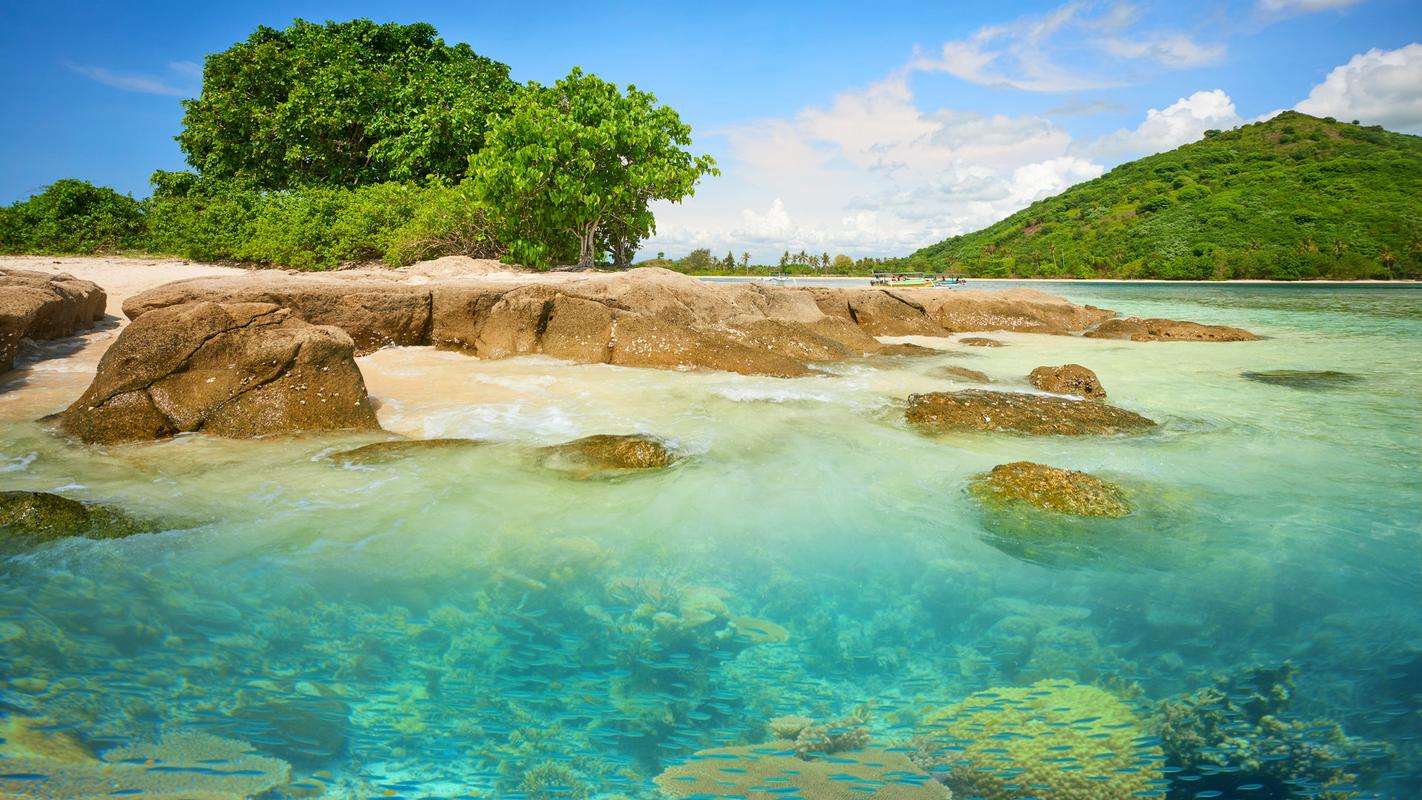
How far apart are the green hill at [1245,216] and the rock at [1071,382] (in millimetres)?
63707

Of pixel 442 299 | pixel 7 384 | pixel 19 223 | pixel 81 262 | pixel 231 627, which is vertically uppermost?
pixel 19 223

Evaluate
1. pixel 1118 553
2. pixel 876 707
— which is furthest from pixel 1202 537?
pixel 876 707

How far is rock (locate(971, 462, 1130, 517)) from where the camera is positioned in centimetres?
449

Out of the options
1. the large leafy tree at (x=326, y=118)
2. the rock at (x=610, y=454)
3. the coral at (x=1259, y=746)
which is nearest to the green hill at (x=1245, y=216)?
the large leafy tree at (x=326, y=118)

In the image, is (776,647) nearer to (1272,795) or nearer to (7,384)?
(1272,795)

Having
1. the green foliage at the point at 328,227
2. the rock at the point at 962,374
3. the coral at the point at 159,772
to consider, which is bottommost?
the coral at the point at 159,772

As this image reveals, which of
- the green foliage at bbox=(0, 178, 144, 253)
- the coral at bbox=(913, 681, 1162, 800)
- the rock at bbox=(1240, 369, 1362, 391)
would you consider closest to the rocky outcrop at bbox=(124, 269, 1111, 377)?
the rock at bbox=(1240, 369, 1362, 391)

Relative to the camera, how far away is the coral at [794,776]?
217 cm

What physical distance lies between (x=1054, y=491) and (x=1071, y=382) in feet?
15.7

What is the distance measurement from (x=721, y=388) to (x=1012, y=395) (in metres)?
3.42

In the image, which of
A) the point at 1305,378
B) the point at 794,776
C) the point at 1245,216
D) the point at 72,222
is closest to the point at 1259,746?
the point at 794,776

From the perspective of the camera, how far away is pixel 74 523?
3.80m

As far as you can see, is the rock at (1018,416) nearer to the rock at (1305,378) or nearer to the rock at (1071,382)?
the rock at (1071,382)

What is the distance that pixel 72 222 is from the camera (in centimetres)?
1770
